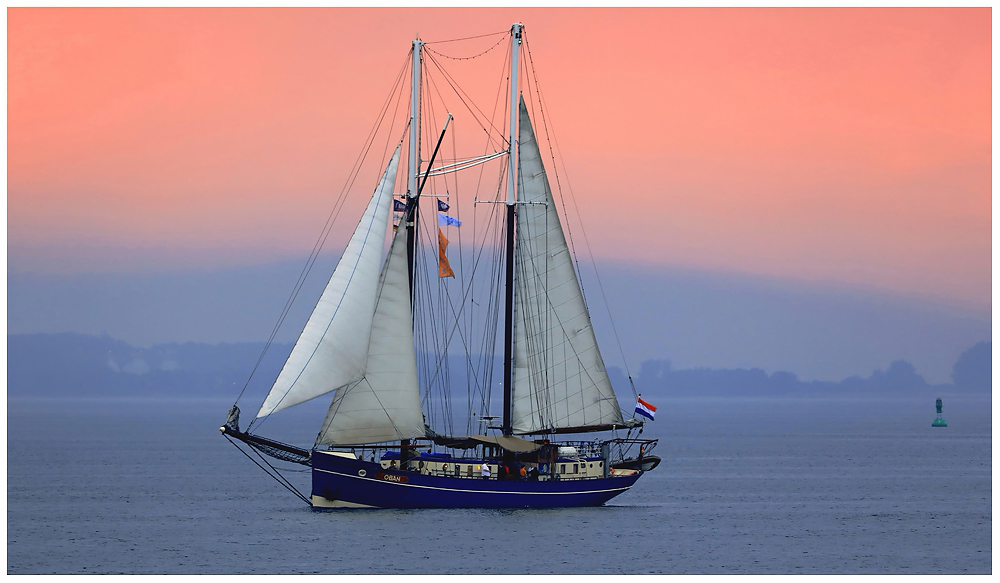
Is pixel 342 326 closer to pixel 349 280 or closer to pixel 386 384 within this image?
pixel 349 280

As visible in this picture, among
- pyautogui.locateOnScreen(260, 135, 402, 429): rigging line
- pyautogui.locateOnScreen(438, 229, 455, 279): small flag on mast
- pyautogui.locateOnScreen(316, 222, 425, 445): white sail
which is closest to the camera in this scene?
pyautogui.locateOnScreen(260, 135, 402, 429): rigging line

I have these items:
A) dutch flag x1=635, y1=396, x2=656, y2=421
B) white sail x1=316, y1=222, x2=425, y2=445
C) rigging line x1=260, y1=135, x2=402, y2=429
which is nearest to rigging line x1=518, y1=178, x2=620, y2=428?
dutch flag x1=635, y1=396, x2=656, y2=421

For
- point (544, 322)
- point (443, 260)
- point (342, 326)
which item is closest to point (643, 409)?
point (544, 322)

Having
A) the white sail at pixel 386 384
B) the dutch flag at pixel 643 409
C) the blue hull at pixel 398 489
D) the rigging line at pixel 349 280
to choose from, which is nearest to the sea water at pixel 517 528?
the blue hull at pixel 398 489

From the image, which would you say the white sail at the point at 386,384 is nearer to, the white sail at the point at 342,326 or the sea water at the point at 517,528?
the white sail at the point at 342,326

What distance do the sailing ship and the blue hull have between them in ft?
0.19

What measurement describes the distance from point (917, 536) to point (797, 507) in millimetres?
12641

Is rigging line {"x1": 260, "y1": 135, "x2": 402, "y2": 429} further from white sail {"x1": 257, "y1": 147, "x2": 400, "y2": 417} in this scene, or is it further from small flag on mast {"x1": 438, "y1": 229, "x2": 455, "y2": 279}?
small flag on mast {"x1": 438, "y1": 229, "x2": 455, "y2": 279}

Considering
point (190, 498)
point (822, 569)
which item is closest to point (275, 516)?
point (190, 498)

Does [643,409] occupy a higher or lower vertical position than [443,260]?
lower

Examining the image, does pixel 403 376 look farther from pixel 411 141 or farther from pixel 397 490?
pixel 411 141

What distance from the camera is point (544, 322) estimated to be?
5753 cm

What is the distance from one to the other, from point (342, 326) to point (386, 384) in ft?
12.1

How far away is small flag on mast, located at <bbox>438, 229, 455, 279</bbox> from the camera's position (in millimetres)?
56656
